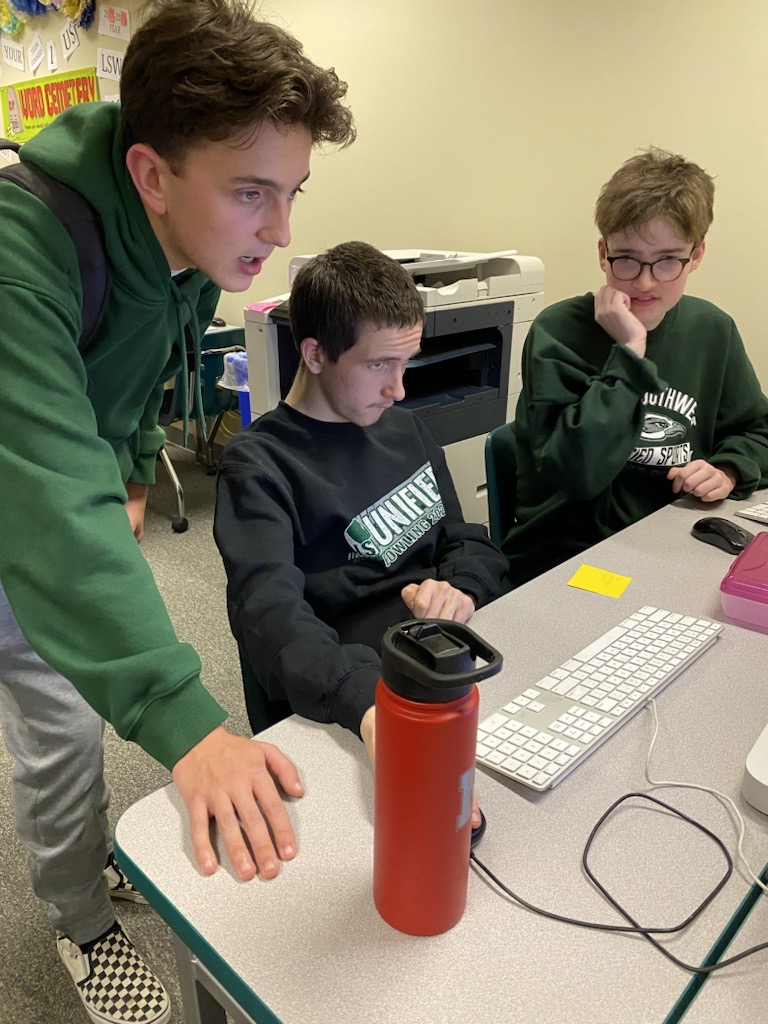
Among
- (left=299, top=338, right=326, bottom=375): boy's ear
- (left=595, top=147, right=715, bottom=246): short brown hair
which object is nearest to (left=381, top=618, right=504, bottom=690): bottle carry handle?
(left=299, top=338, right=326, bottom=375): boy's ear

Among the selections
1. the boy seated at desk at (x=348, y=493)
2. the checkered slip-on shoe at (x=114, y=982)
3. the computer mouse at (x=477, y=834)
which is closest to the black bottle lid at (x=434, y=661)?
the computer mouse at (x=477, y=834)

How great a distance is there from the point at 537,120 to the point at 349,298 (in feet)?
5.82

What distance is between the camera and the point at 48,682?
104 centimetres

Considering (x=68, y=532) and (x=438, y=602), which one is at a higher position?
(x=68, y=532)

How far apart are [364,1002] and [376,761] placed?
6.5 inches

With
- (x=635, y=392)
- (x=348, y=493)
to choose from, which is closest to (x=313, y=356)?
(x=348, y=493)

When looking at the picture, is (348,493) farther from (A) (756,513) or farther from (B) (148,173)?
(A) (756,513)

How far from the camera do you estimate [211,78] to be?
71 cm

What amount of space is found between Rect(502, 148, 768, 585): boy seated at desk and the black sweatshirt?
0.89 ft

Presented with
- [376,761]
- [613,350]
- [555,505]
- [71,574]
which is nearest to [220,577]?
[555,505]

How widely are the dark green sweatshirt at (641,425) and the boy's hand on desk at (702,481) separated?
79 millimetres

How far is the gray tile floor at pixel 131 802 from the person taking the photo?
1.26 metres

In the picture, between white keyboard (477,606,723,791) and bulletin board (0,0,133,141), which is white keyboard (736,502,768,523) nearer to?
white keyboard (477,606,723,791)

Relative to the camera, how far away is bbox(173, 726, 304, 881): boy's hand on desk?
1.98 feet
